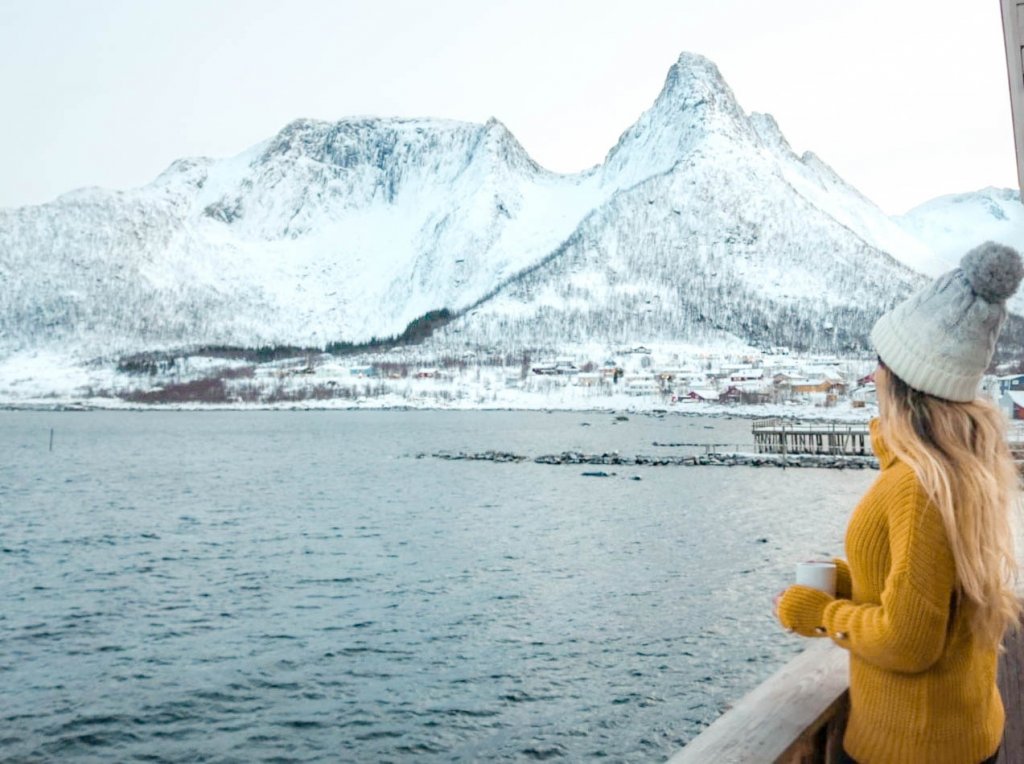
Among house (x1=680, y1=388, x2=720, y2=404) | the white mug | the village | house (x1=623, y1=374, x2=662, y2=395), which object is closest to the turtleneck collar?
the white mug

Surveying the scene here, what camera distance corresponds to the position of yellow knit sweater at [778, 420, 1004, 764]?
2.67 m

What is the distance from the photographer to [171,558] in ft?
93.3

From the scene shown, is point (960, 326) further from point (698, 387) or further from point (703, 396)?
point (698, 387)

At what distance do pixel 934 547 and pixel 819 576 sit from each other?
0.44m

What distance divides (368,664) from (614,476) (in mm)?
38799

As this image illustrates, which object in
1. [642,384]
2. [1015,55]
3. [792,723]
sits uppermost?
[1015,55]

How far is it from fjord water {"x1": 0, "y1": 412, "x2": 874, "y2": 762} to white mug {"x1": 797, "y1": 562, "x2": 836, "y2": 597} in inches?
401

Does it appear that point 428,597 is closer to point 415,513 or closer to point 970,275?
point 415,513

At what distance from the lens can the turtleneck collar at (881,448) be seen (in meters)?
2.82

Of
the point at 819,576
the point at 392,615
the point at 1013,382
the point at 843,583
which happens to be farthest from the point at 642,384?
the point at 819,576

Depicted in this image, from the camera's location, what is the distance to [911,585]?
2666 millimetres

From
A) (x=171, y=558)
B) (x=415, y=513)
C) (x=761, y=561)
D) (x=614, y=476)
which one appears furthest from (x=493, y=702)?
(x=614, y=476)

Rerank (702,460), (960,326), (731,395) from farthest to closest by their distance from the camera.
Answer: (731,395) < (702,460) < (960,326)

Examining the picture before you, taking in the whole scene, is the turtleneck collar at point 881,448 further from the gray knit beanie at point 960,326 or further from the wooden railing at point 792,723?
the wooden railing at point 792,723
